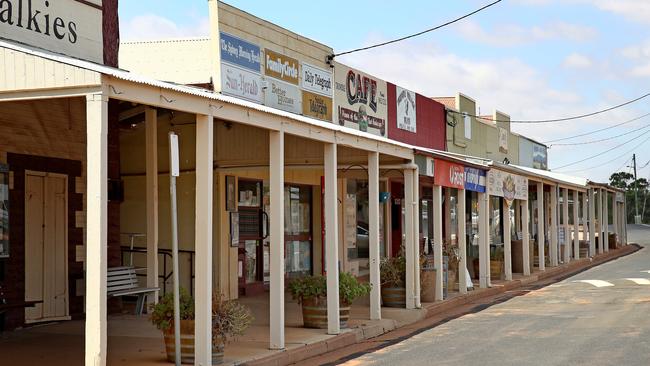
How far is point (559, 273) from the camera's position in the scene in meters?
28.7

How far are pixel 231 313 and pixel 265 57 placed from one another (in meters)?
9.26

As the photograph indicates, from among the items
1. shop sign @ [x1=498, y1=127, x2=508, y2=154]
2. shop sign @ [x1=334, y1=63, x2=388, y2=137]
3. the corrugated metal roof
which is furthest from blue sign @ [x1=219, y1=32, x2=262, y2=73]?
shop sign @ [x1=498, y1=127, x2=508, y2=154]

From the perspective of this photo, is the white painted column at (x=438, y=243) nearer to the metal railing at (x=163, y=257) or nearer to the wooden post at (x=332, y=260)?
the metal railing at (x=163, y=257)

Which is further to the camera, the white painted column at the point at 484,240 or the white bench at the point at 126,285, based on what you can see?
the white painted column at the point at 484,240

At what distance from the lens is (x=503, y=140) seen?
37469mm

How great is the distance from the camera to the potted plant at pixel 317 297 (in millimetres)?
13406

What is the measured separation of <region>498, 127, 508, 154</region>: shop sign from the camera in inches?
1453

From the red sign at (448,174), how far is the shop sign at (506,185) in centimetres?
247

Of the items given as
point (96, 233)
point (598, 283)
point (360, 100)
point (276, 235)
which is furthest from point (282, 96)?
point (96, 233)

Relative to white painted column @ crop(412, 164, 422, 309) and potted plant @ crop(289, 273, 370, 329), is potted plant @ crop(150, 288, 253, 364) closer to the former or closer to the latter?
potted plant @ crop(289, 273, 370, 329)

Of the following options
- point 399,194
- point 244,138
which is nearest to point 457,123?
point 399,194

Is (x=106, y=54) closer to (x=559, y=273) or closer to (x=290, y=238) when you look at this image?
(x=290, y=238)

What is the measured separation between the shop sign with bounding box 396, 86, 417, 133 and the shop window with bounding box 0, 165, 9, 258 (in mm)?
14287

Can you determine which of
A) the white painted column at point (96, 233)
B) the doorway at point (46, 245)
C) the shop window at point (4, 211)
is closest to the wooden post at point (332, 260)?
the doorway at point (46, 245)
